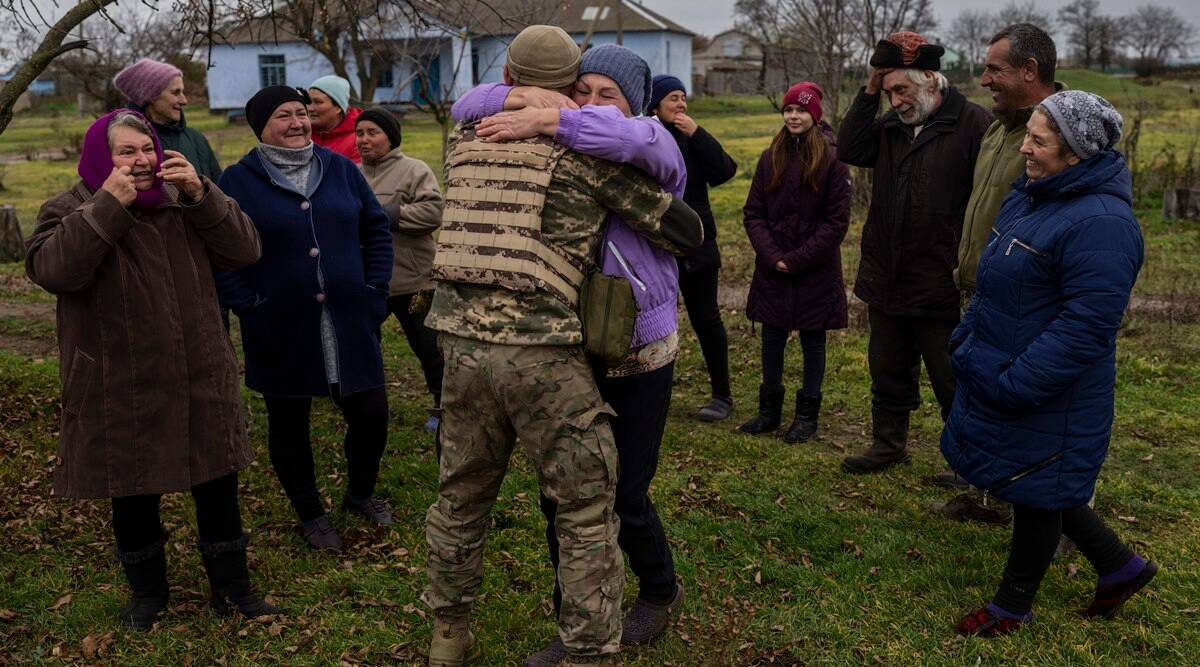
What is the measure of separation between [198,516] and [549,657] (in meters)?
1.50

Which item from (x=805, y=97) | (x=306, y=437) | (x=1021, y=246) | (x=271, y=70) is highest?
(x=271, y=70)

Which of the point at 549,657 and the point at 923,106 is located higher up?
the point at 923,106

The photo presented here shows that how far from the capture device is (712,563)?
15.2 feet

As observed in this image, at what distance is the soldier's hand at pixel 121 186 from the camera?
11.1ft

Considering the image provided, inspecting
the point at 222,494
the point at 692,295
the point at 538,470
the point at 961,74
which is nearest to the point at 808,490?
the point at 692,295

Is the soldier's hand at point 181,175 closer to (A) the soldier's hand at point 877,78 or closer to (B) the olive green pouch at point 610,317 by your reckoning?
(B) the olive green pouch at point 610,317

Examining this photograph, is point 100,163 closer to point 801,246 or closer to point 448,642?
point 448,642

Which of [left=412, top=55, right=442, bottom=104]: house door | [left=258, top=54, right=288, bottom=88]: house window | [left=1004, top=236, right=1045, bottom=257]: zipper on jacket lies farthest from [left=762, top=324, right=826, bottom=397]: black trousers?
[left=258, top=54, right=288, bottom=88]: house window

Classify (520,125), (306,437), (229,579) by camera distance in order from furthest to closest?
1. (306,437)
2. (229,579)
3. (520,125)

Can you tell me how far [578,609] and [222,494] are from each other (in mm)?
1576

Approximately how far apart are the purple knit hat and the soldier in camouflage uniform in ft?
10.1

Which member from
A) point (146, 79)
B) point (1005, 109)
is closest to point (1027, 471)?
point (1005, 109)

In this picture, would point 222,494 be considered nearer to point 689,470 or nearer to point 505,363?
point 505,363

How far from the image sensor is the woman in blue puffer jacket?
3.53 m
